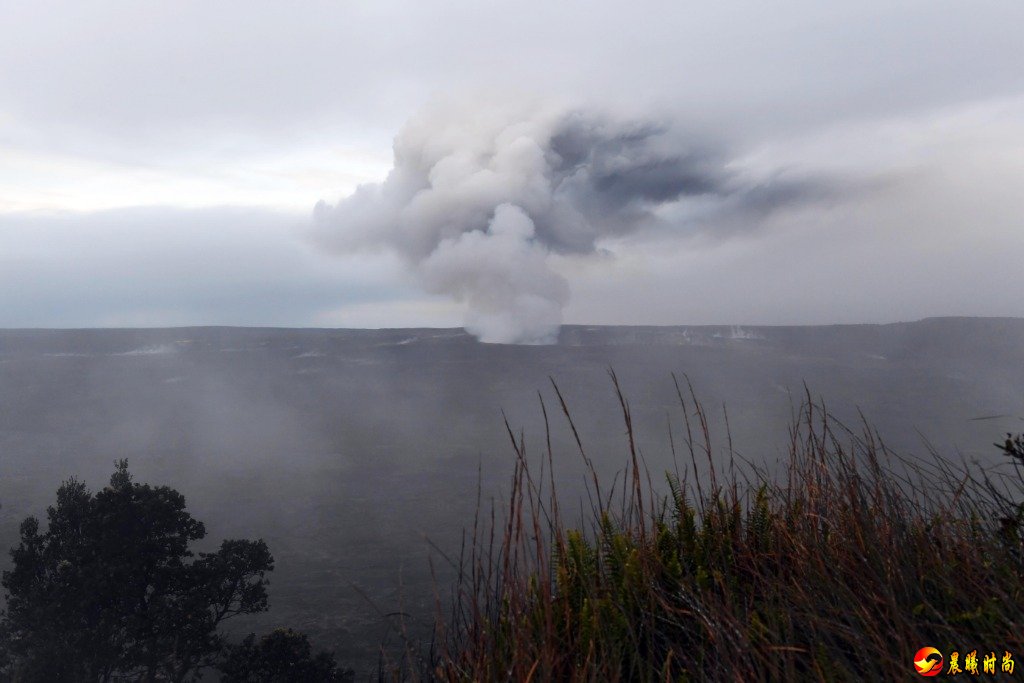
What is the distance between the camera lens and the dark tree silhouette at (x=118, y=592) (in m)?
16.0

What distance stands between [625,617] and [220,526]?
4048 centimetres

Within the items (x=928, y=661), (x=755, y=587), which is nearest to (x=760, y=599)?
(x=755, y=587)

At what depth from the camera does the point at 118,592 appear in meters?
17.3

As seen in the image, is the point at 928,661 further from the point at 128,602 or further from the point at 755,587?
the point at 128,602

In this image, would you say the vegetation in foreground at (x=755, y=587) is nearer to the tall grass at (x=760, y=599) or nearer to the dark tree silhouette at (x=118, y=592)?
the tall grass at (x=760, y=599)

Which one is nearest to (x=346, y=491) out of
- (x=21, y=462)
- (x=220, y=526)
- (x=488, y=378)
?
(x=220, y=526)

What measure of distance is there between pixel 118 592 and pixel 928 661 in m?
19.7

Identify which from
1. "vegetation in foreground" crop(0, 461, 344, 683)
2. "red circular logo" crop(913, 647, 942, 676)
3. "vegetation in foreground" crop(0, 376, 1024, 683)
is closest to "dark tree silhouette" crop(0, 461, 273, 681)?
"vegetation in foreground" crop(0, 461, 344, 683)

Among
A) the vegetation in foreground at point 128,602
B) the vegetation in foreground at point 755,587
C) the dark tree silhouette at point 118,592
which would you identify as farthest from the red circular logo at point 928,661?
the dark tree silhouette at point 118,592

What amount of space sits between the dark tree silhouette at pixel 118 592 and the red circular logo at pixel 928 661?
16.4 meters

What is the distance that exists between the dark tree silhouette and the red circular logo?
16.4 meters

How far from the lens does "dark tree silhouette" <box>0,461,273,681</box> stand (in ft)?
52.4

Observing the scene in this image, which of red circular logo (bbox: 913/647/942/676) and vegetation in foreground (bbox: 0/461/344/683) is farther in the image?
vegetation in foreground (bbox: 0/461/344/683)

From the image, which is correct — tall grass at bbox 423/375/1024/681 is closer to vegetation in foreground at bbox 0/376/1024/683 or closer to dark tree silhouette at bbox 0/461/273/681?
vegetation in foreground at bbox 0/376/1024/683
